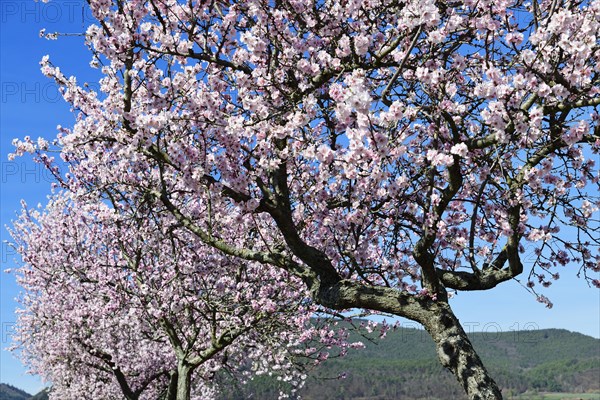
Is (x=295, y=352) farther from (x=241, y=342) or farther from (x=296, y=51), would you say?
(x=296, y=51)

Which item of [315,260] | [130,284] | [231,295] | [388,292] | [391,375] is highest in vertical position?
Result: [391,375]

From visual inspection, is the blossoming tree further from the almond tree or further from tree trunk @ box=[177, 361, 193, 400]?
tree trunk @ box=[177, 361, 193, 400]

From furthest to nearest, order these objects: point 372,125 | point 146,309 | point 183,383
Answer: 1. point 183,383
2. point 146,309
3. point 372,125

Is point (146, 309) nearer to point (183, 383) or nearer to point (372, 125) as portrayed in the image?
point (183, 383)

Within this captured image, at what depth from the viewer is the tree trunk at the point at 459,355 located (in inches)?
257

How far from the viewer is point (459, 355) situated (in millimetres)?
6746

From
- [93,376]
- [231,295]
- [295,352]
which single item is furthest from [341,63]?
[93,376]

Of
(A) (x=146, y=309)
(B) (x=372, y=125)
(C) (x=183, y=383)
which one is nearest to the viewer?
(B) (x=372, y=125)

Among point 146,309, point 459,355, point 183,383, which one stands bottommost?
point 459,355

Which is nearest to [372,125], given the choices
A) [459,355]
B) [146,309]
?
[459,355]

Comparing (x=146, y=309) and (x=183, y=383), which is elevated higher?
(x=146, y=309)

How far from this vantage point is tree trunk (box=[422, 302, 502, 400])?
6.54m

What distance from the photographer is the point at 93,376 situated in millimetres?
19609

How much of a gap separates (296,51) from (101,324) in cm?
1111
